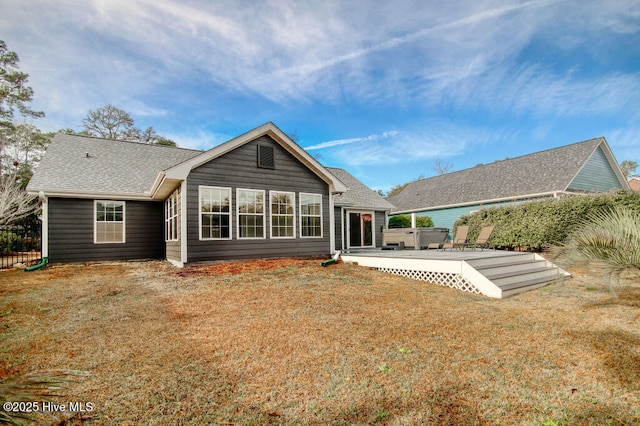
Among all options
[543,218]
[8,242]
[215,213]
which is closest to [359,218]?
[543,218]

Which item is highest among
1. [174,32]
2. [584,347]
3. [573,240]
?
[174,32]

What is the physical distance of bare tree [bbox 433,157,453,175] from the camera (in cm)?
3933

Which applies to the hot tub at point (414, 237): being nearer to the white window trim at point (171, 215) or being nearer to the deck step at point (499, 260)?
the deck step at point (499, 260)

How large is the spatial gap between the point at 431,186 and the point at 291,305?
2150 cm

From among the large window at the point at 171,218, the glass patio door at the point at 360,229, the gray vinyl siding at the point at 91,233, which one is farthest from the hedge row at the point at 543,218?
the gray vinyl siding at the point at 91,233

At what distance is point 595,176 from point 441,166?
73.4ft

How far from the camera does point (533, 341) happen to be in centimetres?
438

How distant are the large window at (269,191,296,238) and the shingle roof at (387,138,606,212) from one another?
12.8 m

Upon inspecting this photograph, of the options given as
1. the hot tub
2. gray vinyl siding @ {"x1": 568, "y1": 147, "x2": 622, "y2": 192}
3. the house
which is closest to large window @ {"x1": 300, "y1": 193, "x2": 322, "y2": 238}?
the house

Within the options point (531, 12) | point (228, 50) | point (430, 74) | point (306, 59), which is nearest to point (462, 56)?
point (430, 74)

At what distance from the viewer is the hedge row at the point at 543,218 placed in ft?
38.3

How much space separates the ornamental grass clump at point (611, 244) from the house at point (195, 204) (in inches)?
328

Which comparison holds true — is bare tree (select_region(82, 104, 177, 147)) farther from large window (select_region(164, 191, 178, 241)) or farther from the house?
large window (select_region(164, 191, 178, 241))

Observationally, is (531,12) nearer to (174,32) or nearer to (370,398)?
(174,32)
